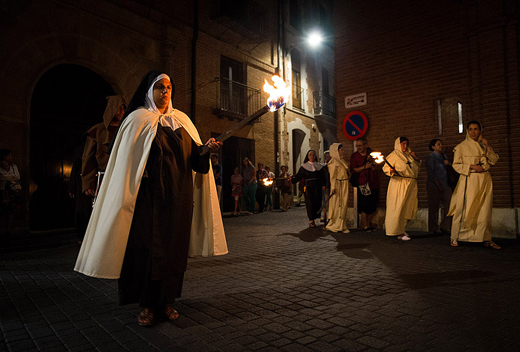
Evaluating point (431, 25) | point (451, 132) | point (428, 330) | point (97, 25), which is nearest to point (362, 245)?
point (451, 132)

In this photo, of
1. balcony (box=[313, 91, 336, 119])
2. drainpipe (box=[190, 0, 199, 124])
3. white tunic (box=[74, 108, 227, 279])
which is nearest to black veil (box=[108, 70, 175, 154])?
white tunic (box=[74, 108, 227, 279])

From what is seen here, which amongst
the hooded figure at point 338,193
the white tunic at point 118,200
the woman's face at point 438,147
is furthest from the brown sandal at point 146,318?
the woman's face at point 438,147

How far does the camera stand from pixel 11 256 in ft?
21.3

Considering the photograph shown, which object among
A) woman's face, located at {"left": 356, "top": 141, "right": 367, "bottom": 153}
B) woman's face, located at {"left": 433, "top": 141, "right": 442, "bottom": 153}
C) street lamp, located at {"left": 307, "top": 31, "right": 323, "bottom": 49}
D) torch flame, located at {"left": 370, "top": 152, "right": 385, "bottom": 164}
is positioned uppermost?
street lamp, located at {"left": 307, "top": 31, "right": 323, "bottom": 49}

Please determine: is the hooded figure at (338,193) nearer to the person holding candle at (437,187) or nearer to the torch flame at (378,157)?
the torch flame at (378,157)

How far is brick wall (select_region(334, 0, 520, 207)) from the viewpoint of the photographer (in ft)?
26.8

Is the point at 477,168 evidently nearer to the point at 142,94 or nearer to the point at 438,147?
the point at 438,147

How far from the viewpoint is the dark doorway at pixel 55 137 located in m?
10.3

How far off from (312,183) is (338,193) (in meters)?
1.02

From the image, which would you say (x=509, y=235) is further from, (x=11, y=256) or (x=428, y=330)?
(x=11, y=256)

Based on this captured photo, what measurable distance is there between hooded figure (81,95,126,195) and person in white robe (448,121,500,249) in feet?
19.3

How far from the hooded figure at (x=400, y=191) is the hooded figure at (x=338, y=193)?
148 centimetres

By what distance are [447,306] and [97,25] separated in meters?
12.0

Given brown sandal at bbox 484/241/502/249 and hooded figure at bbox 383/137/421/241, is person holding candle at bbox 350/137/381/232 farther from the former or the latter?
brown sandal at bbox 484/241/502/249
